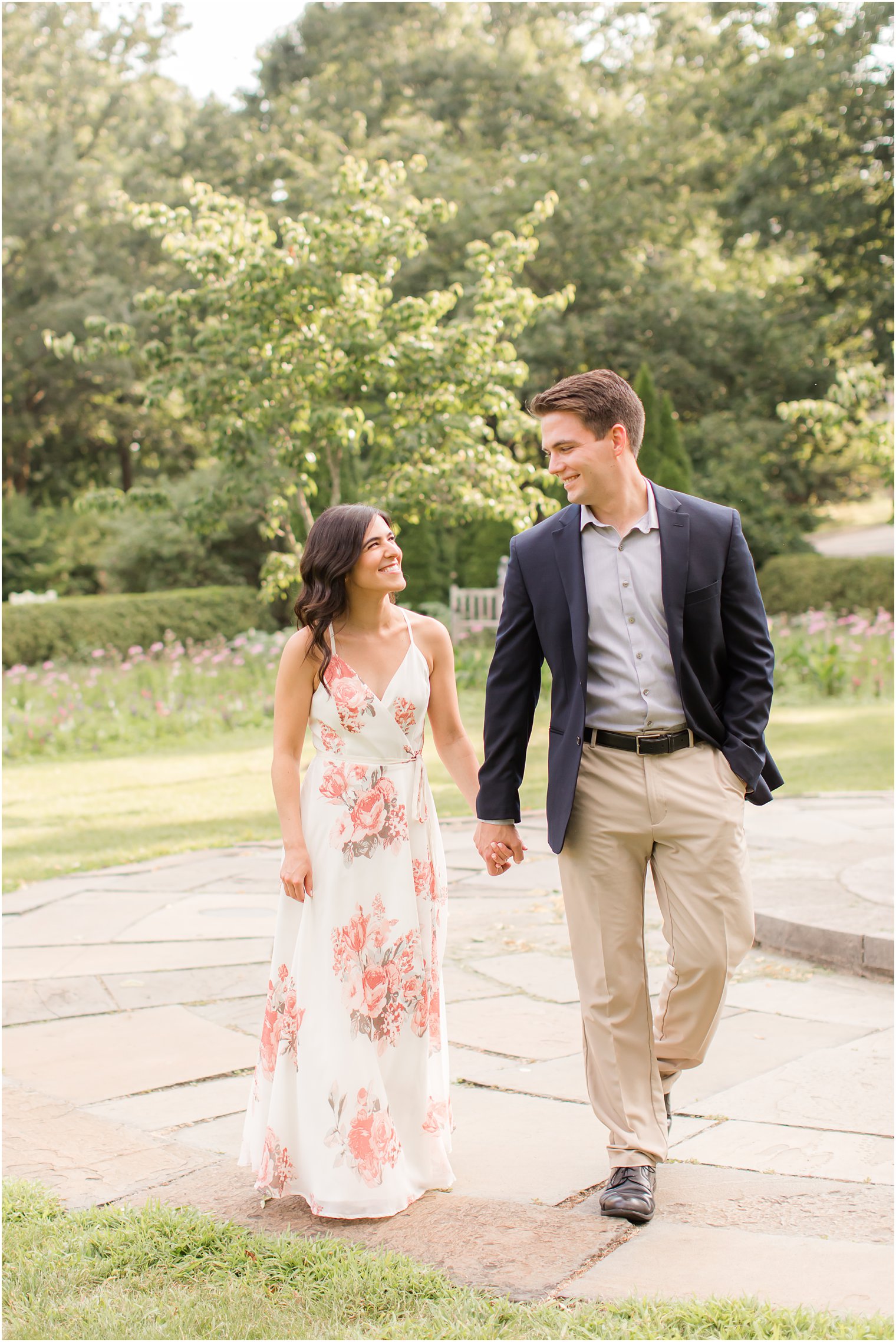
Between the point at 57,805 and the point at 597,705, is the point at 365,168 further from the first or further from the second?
the point at 597,705

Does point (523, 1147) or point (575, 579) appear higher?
point (575, 579)

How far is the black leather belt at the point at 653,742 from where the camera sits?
307cm

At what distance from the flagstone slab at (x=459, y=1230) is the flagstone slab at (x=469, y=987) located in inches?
65.6

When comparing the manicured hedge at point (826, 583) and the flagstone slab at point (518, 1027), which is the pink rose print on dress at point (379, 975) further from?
the manicured hedge at point (826, 583)

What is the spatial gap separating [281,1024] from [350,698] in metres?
0.83

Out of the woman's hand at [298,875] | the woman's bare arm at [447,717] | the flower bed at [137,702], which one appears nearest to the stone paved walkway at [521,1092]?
the woman's hand at [298,875]

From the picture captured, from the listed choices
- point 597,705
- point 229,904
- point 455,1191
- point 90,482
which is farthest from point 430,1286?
point 90,482

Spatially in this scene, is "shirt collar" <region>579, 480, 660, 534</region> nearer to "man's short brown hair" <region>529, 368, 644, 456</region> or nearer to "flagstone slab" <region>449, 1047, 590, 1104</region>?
"man's short brown hair" <region>529, 368, 644, 456</region>

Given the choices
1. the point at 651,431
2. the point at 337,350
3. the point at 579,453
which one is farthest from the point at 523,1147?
the point at 651,431

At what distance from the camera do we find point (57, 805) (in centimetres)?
964

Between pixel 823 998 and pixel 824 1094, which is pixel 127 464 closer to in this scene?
pixel 823 998

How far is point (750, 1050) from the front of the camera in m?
4.20

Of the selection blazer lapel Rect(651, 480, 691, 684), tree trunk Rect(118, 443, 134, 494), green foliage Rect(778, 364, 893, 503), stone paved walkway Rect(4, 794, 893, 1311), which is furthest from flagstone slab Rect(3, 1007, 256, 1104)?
tree trunk Rect(118, 443, 134, 494)

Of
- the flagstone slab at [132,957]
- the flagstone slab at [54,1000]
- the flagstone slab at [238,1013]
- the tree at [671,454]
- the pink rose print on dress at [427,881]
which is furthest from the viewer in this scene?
the tree at [671,454]
